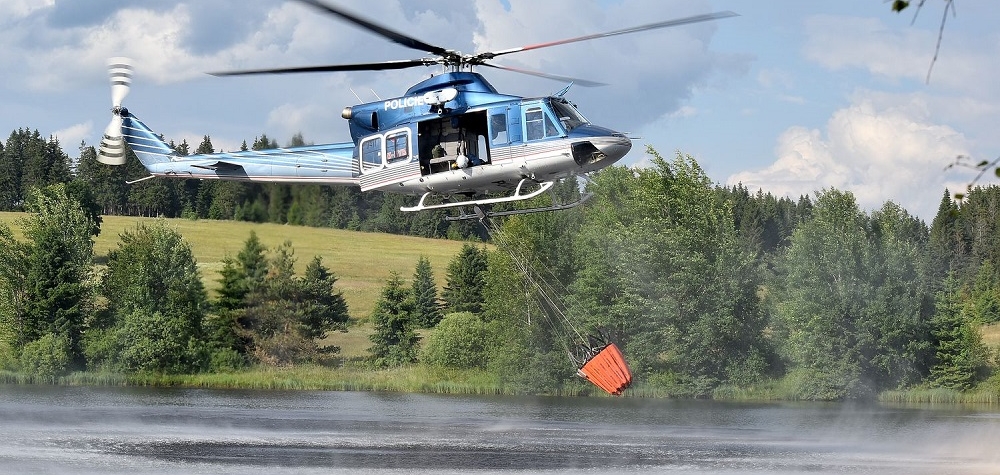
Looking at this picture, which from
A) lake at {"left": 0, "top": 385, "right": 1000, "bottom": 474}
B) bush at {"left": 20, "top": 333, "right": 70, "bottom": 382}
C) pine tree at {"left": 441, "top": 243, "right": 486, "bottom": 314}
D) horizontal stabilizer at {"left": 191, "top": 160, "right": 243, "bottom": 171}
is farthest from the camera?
pine tree at {"left": 441, "top": 243, "right": 486, "bottom": 314}

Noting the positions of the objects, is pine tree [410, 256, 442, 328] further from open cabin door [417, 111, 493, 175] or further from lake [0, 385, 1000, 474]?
open cabin door [417, 111, 493, 175]

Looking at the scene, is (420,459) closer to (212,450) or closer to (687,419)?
(212,450)

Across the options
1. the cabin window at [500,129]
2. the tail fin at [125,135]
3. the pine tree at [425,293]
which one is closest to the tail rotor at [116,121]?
the tail fin at [125,135]

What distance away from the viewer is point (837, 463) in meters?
30.0

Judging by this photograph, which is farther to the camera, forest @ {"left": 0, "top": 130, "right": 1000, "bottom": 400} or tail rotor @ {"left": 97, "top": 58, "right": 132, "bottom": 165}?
forest @ {"left": 0, "top": 130, "right": 1000, "bottom": 400}

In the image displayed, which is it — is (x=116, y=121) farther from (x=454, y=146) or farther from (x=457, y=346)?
(x=457, y=346)

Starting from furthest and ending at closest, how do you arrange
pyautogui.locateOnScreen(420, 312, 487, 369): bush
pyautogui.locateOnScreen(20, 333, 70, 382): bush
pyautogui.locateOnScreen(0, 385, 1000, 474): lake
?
pyautogui.locateOnScreen(420, 312, 487, 369): bush < pyautogui.locateOnScreen(20, 333, 70, 382): bush < pyautogui.locateOnScreen(0, 385, 1000, 474): lake

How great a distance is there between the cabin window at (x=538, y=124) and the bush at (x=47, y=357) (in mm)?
36747

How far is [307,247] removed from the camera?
931 inches

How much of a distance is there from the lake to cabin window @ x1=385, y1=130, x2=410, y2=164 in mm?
8627

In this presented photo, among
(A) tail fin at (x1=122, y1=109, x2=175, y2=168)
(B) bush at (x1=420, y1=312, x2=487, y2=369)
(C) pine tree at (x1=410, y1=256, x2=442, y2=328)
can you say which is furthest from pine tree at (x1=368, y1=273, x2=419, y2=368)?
(A) tail fin at (x1=122, y1=109, x2=175, y2=168)

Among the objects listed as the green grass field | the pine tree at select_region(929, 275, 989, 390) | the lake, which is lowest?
the lake

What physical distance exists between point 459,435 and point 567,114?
1636 centimetres

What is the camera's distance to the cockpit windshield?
21359 millimetres
